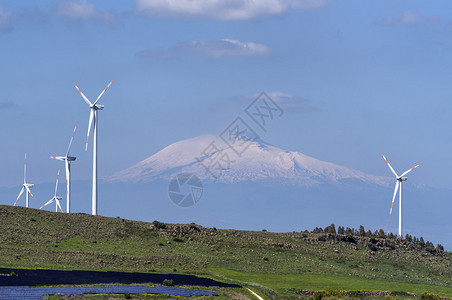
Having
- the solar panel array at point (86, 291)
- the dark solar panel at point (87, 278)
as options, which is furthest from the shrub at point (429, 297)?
the solar panel array at point (86, 291)

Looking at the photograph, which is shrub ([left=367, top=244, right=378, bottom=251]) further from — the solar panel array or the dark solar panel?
the solar panel array

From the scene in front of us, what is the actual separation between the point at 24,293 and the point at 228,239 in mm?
80354

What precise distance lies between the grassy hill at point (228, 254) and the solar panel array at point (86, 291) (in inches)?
559

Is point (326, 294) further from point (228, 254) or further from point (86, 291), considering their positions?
point (228, 254)

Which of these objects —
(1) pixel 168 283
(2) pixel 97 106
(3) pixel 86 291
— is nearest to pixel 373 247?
(2) pixel 97 106

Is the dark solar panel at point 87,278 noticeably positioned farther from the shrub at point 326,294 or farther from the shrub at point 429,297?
the shrub at point 429,297

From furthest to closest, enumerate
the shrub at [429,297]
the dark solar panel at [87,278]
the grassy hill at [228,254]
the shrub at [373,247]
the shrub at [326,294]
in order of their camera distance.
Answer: the shrub at [373,247] < the grassy hill at [228,254] < the shrub at [429,297] < the shrub at [326,294] < the dark solar panel at [87,278]

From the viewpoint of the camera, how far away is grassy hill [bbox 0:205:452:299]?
136000 mm

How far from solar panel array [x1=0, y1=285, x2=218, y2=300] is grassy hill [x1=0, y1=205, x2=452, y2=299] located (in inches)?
559

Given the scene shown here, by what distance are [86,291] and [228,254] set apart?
5969 centimetres

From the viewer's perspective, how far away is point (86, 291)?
340 feet

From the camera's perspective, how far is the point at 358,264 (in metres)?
168

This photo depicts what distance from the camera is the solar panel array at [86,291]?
97.1 m

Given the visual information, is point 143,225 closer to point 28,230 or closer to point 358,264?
point 28,230
